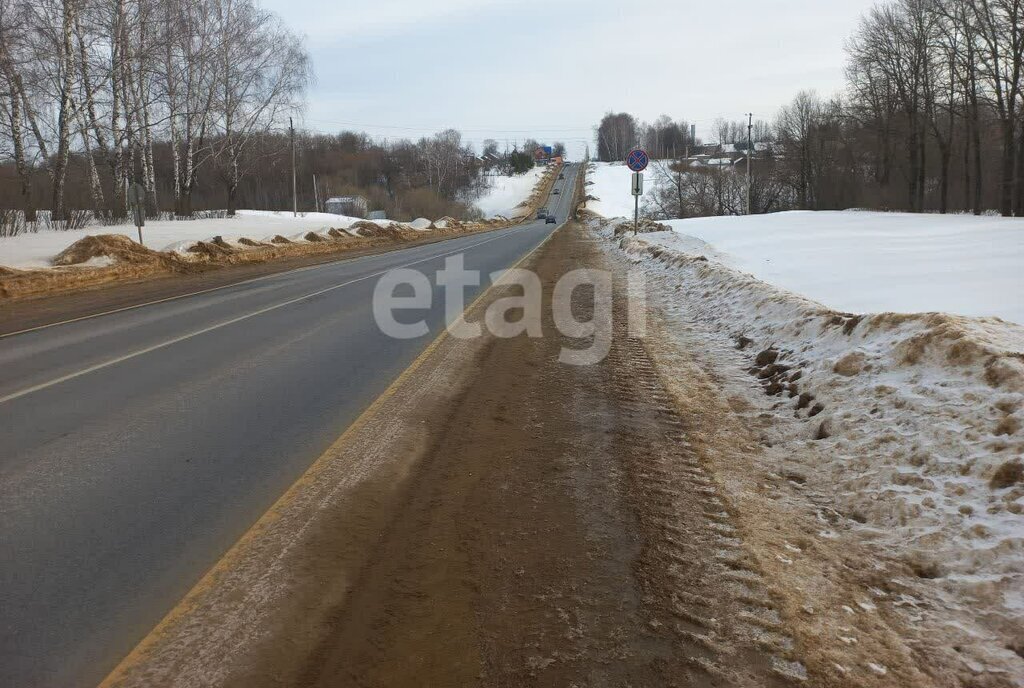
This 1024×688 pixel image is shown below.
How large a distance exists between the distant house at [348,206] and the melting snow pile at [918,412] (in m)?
75.4

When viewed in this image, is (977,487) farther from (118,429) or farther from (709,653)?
(118,429)

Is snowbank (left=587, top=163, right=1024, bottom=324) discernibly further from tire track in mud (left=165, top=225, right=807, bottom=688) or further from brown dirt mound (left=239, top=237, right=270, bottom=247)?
brown dirt mound (left=239, top=237, right=270, bottom=247)

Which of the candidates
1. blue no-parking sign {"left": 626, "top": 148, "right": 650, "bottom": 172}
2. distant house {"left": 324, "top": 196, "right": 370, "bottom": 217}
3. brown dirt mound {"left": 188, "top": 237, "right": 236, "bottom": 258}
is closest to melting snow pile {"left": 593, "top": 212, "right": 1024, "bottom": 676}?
blue no-parking sign {"left": 626, "top": 148, "right": 650, "bottom": 172}

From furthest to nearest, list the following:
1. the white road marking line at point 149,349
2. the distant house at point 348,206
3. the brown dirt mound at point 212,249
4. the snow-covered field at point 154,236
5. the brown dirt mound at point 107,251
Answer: the distant house at point 348,206, the brown dirt mound at point 212,249, the brown dirt mound at point 107,251, the snow-covered field at point 154,236, the white road marking line at point 149,349

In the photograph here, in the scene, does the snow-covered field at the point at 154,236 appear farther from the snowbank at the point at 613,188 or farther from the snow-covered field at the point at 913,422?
the snowbank at the point at 613,188

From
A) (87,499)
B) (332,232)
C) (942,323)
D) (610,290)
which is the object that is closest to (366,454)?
(87,499)

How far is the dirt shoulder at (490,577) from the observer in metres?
2.88

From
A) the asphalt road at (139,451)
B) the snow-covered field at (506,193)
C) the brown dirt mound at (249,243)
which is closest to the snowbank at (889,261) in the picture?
the asphalt road at (139,451)

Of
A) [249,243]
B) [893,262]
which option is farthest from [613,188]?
[893,262]

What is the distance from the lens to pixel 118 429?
584cm

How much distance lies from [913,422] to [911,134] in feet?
184

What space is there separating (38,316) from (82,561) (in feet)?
37.1

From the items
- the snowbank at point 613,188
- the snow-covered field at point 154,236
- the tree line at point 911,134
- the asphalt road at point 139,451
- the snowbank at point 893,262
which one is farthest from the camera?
the snowbank at point 613,188

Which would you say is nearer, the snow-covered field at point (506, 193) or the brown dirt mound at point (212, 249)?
the brown dirt mound at point (212, 249)
